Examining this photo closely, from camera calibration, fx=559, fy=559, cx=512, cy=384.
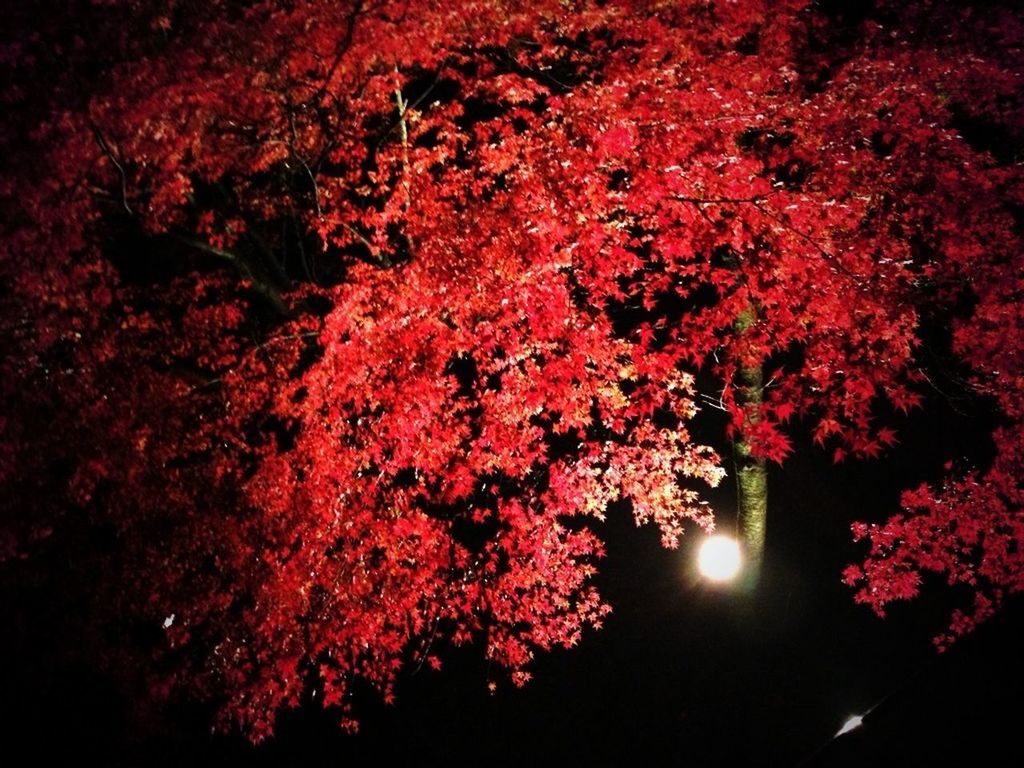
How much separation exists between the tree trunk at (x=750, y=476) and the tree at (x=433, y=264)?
2.5 inches

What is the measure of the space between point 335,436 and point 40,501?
12.3 ft

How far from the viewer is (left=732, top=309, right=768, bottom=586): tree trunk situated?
814cm

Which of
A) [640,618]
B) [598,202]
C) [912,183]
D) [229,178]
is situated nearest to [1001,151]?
[912,183]

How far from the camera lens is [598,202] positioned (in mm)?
7410

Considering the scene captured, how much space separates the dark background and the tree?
0.97 m

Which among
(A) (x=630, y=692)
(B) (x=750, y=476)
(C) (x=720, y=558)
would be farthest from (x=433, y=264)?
(A) (x=630, y=692)

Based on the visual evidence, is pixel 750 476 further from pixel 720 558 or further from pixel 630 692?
pixel 630 692

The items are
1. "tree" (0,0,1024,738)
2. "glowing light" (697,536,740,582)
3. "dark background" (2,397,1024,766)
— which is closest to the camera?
"tree" (0,0,1024,738)

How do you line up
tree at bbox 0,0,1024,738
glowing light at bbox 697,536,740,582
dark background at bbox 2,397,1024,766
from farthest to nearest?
glowing light at bbox 697,536,740,582, dark background at bbox 2,397,1024,766, tree at bbox 0,0,1024,738

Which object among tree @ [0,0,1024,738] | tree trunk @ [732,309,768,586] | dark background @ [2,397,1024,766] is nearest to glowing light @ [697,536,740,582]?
tree trunk @ [732,309,768,586]

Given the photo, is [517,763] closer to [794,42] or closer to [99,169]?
[99,169]

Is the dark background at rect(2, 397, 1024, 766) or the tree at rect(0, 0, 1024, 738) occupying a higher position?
the tree at rect(0, 0, 1024, 738)

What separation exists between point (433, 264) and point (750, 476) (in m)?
5.74

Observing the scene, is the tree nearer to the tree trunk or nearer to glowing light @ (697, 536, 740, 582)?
the tree trunk
